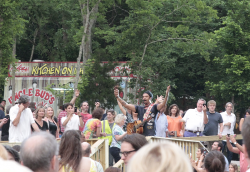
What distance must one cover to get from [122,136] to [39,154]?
5995 millimetres

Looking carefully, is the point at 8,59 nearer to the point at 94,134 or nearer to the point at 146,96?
the point at 94,134

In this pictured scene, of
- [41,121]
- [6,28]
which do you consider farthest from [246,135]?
[6,28]

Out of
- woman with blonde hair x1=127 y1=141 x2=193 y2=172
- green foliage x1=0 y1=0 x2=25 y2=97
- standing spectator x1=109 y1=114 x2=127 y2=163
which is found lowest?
standing spectator x1=109 y1=114 x2=127 y2=163

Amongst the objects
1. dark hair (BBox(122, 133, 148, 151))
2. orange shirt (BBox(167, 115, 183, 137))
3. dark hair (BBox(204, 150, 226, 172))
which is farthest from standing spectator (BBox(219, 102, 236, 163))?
dark hair (BBox(122, 133, 148, 151))

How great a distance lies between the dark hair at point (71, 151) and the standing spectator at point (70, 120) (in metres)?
5.49

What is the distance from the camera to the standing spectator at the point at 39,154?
2.79m

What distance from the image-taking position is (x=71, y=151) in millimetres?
4438

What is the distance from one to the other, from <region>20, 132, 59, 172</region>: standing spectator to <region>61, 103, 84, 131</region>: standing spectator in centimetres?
717

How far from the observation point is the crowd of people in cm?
209

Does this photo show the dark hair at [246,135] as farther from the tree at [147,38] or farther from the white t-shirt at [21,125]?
the tree at [147,38]

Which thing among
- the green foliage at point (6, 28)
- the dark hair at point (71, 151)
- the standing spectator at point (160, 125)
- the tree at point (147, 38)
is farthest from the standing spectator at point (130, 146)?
the tree at point (147, 38)

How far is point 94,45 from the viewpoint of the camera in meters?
30.1

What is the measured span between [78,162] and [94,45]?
25973mm

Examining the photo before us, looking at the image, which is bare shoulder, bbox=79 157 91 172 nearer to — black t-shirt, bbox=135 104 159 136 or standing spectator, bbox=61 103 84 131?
black t-shirt, bbox=135 104 159 136
